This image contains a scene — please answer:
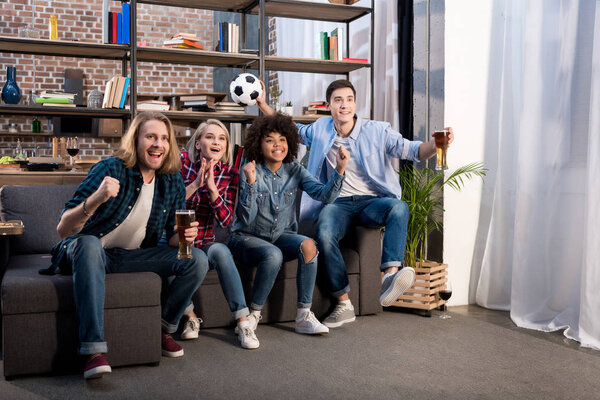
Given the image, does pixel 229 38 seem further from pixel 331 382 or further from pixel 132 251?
pixel 331 382

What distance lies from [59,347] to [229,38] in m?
2.80

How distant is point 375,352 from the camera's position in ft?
8.68

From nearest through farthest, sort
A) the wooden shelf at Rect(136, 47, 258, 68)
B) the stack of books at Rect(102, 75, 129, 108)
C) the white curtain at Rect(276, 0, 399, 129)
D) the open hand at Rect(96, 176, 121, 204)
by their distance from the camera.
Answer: the open hand at Rect(96, 176, 121, 204), the stack of books at Rect(102, 75, 129, 108), the wooden shelf at Rect(136, 47, 258, 68), the white curtain at Rect(276, 0, 399, 129)

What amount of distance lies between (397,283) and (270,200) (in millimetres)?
725

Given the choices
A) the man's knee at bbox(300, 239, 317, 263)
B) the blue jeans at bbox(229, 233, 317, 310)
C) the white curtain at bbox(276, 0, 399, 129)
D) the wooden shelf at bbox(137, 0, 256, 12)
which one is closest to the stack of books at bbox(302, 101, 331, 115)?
the white curtain at bbox(276, 0, 399, 129)

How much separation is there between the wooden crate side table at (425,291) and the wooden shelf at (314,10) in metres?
2.12

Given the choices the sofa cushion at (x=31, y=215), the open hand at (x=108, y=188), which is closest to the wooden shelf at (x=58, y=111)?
the sofa cushion at (x=31, y=215)

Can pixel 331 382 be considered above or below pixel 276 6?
below

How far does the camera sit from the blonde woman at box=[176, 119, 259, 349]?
2.70 meters

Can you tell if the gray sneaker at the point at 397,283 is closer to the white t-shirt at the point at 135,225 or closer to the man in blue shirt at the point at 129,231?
the man in blue shirt at the point at 129,231

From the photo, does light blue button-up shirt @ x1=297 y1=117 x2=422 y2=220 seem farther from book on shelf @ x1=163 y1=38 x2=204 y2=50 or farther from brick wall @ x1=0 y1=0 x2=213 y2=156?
brick wall @ x1=0 y1=0 x2=213 y2=156

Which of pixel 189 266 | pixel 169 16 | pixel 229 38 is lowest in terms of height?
pixel 189 266

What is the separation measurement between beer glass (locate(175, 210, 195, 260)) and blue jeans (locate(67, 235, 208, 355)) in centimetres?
17

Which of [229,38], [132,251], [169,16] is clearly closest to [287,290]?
[132,251]
